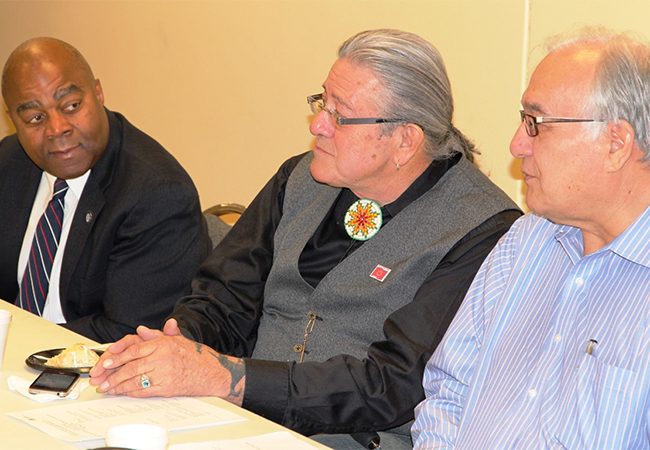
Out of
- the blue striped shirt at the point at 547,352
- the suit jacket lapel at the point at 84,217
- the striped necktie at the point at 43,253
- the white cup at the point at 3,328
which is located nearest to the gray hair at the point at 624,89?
the blue striped shirt at the point at 547,352

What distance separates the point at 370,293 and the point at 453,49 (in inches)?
47.0

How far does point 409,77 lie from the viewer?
2.28 metres

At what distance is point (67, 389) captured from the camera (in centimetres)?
165

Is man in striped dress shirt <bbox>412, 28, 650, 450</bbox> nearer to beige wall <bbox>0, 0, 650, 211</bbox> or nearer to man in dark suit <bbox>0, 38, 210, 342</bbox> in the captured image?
beige wall <bbox>0, 0, 650, 211</bbox>

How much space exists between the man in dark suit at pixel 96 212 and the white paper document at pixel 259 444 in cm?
137

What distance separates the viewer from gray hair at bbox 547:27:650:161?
1.62 metres

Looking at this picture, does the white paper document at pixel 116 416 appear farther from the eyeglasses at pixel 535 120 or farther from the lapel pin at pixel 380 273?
the eyeglasses at pixel 535 120

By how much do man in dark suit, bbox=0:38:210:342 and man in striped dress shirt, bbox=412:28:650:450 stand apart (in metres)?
1.29

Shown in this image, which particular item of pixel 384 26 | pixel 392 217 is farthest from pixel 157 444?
pixel 384 26

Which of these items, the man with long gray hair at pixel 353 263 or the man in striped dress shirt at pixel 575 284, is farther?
the man with long gray hair at pixel 353 263

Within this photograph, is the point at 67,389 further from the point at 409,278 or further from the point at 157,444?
the point at 409,278

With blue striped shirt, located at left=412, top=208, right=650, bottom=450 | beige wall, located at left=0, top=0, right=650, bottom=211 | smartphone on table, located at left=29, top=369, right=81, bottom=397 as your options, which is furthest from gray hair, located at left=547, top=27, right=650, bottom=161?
smartphone on table, located at left=29, top=369, right=81, bottom=397

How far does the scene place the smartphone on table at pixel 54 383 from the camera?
5.39 feet

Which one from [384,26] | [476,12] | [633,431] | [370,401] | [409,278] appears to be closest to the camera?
[633,431]
